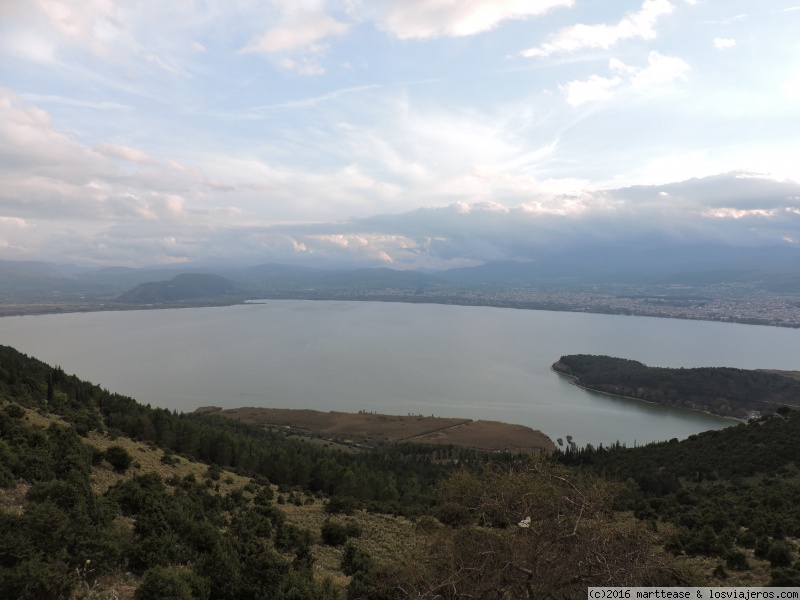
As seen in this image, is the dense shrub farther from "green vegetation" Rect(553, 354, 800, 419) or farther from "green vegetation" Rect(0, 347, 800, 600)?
"green vegetation" Rect(553, 354, 800, 419)

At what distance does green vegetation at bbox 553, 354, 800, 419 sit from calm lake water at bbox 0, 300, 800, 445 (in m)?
3.00

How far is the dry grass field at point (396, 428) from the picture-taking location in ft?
165

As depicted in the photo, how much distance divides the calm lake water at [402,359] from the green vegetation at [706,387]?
3.00 meters

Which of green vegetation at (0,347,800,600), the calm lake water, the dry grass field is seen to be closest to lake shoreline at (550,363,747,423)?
the calm lake water

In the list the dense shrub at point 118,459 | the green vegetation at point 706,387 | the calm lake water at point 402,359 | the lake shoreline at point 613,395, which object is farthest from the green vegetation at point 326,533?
the green vegetation at point 706,387

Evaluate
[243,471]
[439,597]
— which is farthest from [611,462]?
[439,597]

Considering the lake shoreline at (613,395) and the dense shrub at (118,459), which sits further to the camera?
the lake shoreline at (613,395)

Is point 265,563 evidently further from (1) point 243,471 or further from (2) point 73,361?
(2) point 73,361

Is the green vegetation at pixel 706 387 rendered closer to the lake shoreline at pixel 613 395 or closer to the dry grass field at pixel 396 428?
the lake shoreline at pixel 613 395

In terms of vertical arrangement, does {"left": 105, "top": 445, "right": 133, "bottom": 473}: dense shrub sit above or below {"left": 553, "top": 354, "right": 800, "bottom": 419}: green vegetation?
above

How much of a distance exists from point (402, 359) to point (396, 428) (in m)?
41.5

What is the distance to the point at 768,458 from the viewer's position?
24.5 meters

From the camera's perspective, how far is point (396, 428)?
54.4 metres

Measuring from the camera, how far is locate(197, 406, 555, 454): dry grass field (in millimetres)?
50156
